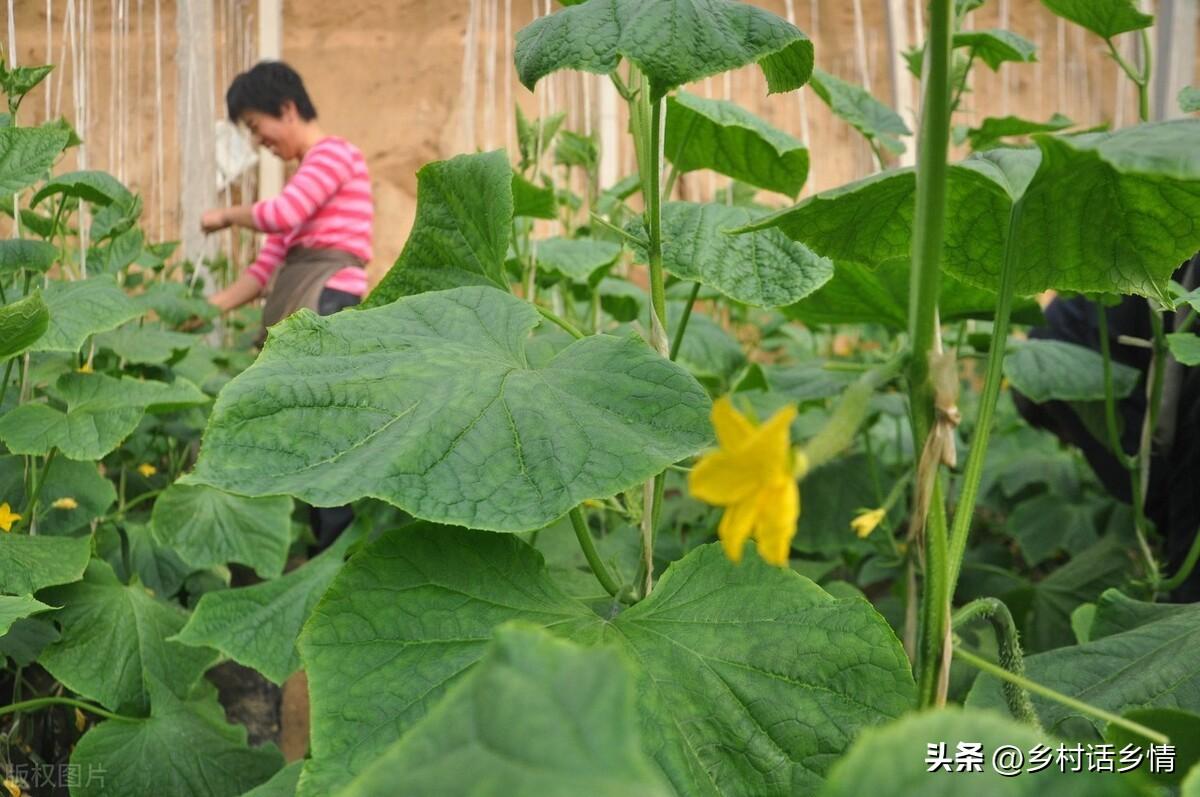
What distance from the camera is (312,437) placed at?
68 cm

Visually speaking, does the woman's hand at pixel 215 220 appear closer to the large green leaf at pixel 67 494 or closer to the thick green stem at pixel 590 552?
the large green leaf at pixel 67 494

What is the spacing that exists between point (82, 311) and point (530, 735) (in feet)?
4.17

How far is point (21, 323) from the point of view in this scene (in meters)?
1.06

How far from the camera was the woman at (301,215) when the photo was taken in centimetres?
324

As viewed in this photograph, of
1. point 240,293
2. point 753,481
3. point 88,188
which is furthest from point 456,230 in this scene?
point 240,293

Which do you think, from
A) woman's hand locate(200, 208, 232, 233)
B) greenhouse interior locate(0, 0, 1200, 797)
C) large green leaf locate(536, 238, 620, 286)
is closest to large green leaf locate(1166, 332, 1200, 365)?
greenhouse interior locate(0, 0, 1200, 797)

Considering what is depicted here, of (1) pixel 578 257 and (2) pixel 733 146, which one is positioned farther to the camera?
(1) pixel 578 257

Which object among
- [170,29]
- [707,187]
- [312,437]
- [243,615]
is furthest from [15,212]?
[707,187]

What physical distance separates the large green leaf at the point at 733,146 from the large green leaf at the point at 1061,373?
53 cm

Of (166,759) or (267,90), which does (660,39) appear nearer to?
(166,759)

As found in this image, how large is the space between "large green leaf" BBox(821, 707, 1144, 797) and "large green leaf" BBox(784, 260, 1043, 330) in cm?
94

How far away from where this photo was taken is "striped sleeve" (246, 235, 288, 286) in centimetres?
352

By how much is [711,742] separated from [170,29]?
5.26 m

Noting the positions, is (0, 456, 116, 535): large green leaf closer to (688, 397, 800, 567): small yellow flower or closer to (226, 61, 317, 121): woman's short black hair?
(688, 397, 800, 567): small yellow flower
